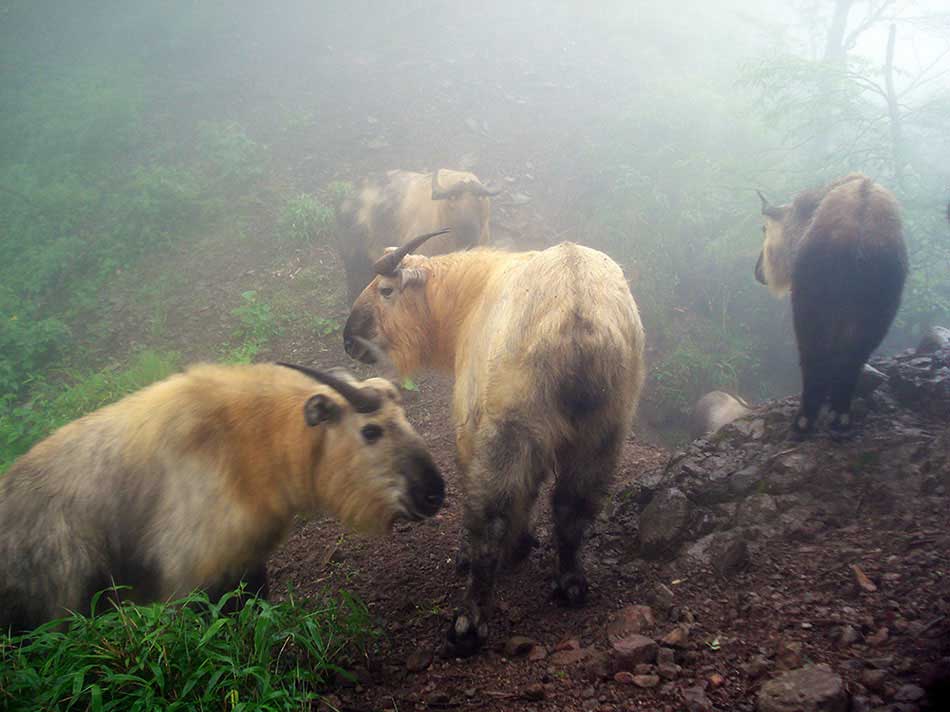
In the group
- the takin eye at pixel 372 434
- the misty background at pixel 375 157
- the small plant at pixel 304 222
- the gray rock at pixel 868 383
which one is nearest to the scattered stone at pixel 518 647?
the takin eye at pixel 372 434

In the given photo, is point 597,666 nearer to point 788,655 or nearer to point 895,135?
point 788,655

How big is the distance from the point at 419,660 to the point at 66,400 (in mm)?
5284

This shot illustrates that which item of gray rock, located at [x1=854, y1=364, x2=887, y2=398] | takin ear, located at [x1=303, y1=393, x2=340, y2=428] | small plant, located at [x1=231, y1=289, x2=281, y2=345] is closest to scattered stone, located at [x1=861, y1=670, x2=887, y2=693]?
takin ear, located at [x1=303, y1=393, x2=340, y2=428]

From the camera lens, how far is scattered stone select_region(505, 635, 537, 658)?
2635 mm

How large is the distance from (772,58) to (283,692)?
11617 mm

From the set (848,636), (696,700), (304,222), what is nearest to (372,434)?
(696,700)

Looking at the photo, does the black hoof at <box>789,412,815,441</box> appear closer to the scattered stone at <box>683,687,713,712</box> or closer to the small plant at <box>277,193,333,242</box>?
the scattered stone at <box>683,687,713,712</box>

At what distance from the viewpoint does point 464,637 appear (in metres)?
2.67

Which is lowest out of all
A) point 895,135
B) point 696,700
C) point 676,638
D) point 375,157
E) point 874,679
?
point 676,638

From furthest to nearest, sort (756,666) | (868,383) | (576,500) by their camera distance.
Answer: (868,383) → (576,500) → (756,666)

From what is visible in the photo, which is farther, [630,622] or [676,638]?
[630,622]

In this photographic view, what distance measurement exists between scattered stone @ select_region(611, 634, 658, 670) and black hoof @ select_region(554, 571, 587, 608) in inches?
23.5

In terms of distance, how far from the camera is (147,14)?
1316 cm

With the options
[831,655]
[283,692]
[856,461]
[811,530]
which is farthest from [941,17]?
[283,692]
